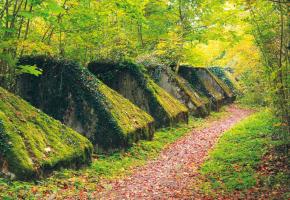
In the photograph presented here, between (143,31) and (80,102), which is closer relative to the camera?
(80,102)

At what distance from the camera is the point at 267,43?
362 inches

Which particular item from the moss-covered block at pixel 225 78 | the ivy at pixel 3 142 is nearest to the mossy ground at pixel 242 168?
the ivy at pixel 3 142

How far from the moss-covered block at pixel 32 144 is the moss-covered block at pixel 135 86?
564cm

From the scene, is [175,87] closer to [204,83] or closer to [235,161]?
[204,83]

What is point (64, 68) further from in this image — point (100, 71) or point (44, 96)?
point (100, 71)

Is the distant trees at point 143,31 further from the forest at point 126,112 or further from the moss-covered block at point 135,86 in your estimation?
the moss-covered block at point 135,86

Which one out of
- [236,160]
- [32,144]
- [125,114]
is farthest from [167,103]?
[32,144]

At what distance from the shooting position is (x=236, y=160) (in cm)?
946

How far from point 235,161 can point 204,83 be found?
45.6 feet

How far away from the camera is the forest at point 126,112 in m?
7.26

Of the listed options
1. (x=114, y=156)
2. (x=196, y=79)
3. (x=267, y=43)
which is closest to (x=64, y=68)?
(x=114, y=156)

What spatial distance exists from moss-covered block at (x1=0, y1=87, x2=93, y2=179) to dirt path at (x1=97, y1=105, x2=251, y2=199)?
4.02 ft

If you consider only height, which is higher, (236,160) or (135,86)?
(135,86)

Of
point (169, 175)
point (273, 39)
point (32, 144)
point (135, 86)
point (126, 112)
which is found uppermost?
point (273, 39)
